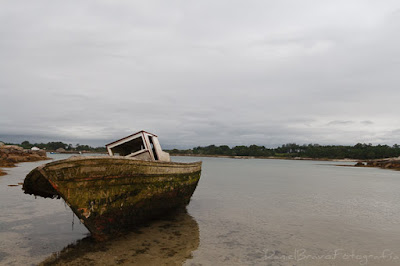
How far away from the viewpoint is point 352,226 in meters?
10.8

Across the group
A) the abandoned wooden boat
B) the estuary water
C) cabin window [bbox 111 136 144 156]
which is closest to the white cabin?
cabin window [bbox 111 136 144 156]

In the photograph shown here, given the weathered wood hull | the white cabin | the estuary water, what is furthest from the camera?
the white cabin

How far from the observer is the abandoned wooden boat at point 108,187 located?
635 cm

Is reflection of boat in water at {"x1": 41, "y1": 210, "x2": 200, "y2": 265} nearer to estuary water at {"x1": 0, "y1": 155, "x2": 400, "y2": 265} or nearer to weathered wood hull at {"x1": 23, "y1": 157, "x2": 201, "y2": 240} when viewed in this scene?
estuary water at {"x1": 0, "y1": 155, "x2": 400, "y2": 265}

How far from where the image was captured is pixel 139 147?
13.4 m

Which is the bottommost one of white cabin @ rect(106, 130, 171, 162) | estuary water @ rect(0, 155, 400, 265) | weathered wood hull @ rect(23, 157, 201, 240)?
estuary water @ rect(0, 155, 400, 265)

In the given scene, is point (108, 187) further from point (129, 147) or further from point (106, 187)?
point (129, 147)

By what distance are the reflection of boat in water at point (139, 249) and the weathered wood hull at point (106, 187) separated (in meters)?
0.44

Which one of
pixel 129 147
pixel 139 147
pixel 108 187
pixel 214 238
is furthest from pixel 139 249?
pixel 139 147

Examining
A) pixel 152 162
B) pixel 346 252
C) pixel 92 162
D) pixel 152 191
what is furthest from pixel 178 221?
pixel 346 252

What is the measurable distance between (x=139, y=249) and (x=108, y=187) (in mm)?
1981

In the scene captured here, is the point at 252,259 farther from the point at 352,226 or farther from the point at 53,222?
the point at 53,222

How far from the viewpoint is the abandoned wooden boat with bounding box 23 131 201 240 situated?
6.35 m

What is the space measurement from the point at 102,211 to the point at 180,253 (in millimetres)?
2494
